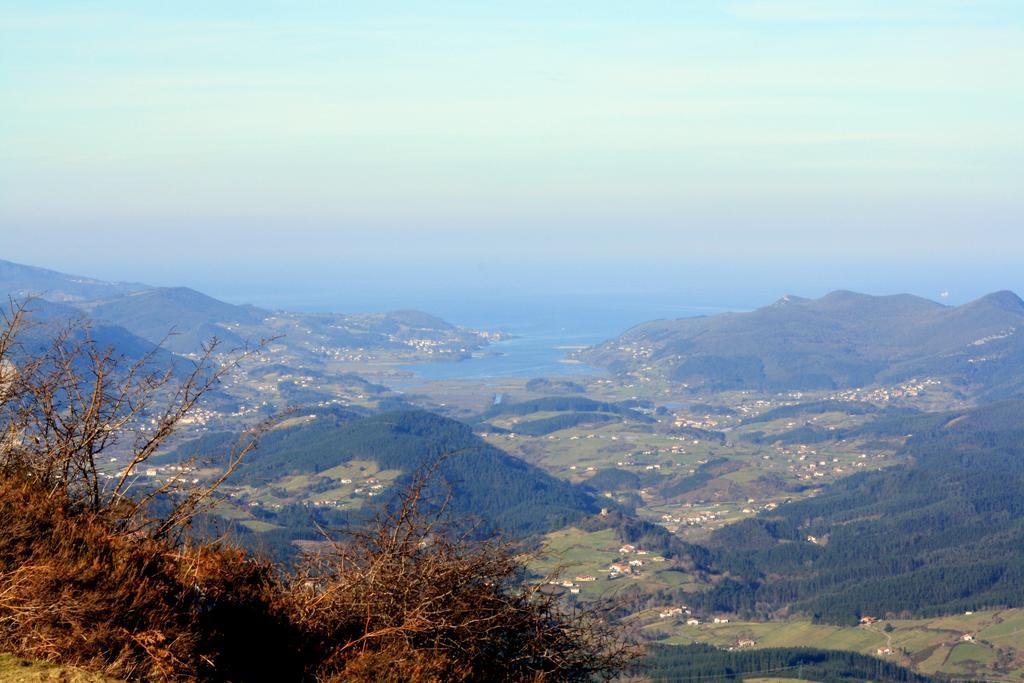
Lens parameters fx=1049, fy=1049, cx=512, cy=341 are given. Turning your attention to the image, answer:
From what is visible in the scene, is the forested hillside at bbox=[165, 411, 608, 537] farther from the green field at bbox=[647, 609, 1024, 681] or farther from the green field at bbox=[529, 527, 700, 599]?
the green field at bbox=[647, 609, 1024, 681]

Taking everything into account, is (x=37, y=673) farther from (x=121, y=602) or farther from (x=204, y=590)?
(x=204, y=590)

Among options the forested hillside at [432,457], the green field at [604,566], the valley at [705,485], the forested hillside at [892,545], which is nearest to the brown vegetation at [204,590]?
the valley at [705,485]

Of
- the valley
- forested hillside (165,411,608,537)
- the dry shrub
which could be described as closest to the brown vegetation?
the dry shrub

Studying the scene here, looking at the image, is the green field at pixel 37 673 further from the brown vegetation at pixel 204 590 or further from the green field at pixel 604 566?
the green field at pixel 604 566

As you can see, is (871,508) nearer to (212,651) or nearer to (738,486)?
(738,486)

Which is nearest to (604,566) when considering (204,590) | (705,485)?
Result: (705,485)

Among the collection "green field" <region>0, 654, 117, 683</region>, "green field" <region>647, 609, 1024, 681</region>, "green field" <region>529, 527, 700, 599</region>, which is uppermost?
"green field" <region>0, 654, 117, 683</region>

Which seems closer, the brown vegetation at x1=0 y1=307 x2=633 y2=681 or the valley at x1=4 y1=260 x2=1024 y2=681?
the brown vegetation at x1=0 y1=307 x2=633 y2=681

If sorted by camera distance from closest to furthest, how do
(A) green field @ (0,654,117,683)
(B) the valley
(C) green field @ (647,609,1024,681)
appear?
(A) green field @ (0,654,117,683)
(C) green field @ (647,609,1024,681)
(B) the valley

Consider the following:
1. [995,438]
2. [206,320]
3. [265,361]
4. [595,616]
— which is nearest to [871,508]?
[995,438]
